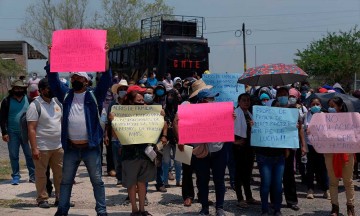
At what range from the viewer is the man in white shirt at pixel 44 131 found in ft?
26.2

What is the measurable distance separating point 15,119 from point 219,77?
363cm

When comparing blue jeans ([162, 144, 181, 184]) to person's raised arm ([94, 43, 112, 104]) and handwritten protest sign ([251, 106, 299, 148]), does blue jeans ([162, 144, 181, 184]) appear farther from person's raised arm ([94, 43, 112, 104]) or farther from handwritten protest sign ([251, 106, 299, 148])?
person's raised arm ([94, 43, 112, 104])

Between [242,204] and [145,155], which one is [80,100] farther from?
[242,204]

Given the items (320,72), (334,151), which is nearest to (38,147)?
(334,151)

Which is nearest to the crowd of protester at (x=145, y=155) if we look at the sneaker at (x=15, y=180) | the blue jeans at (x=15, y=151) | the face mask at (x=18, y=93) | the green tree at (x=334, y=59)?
the blue jeans at (x=15, y=151)

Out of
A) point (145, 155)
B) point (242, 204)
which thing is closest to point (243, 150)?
point (242, 204)

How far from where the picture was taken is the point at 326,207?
8.46 metres

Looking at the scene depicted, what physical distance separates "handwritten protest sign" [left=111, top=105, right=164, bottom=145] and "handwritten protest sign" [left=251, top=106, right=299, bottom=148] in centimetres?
130

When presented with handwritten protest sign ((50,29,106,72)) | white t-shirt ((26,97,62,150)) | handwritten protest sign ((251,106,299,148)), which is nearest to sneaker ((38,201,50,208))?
white t-shirt ((26,97,62,150))

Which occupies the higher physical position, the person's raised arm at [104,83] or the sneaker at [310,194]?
the person's raised arm at [104,83]

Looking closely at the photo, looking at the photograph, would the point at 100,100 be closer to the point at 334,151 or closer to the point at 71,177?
the point at 71,177

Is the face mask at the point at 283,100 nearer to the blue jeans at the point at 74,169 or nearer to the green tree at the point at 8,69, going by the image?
the blue jeans at the point at 74,169

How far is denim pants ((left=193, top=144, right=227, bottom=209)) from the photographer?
7562 millimetres

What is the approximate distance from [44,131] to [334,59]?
32276 mm
